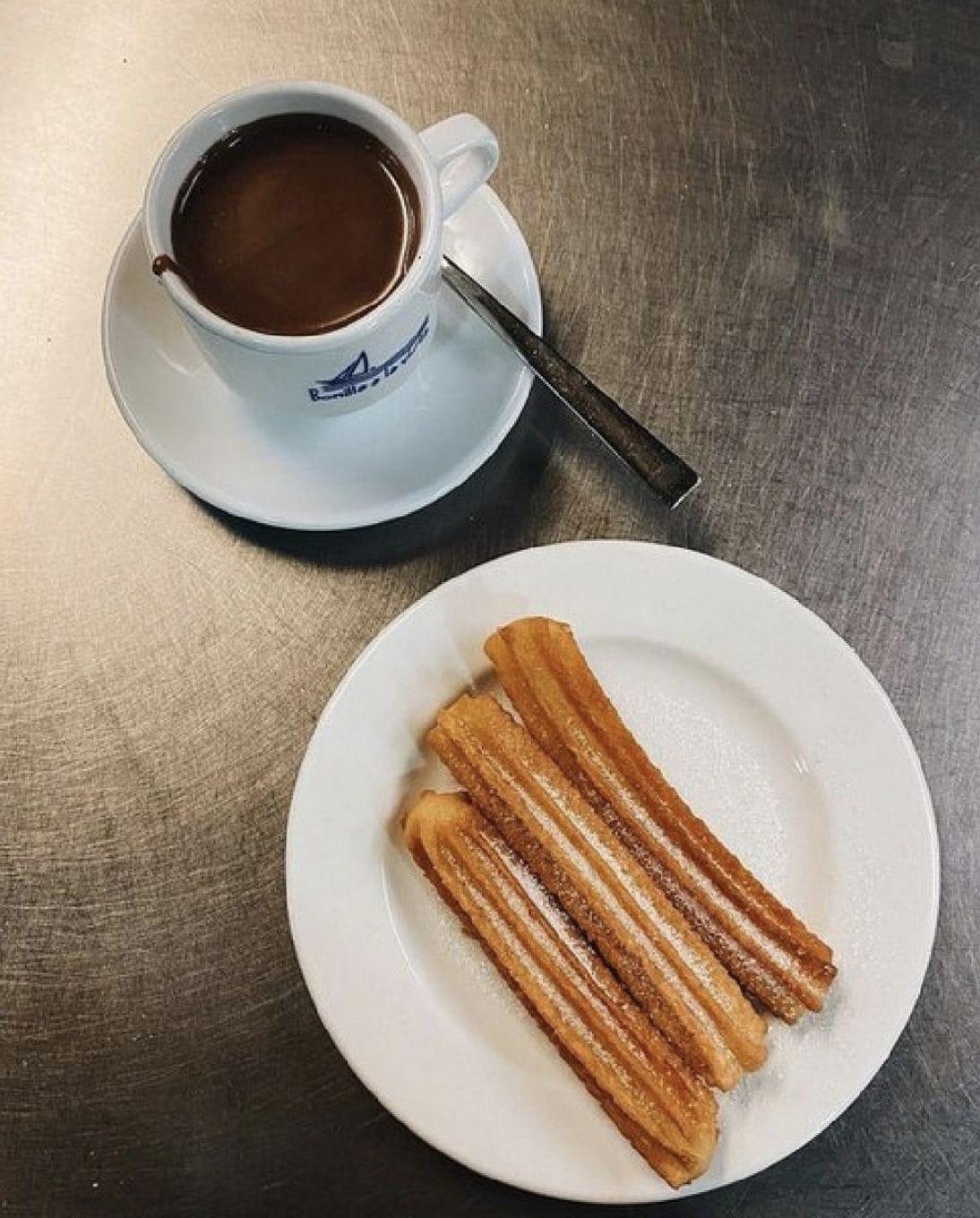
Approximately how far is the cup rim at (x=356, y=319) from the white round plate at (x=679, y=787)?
175mm

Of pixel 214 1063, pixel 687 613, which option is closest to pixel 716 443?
pixel 687 613

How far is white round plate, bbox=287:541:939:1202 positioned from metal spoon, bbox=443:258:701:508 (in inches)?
1.7

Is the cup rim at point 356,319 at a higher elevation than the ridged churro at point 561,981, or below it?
higher

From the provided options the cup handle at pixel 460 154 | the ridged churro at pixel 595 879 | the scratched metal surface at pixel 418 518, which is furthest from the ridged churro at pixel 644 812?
the cup handle at pixel 460 154

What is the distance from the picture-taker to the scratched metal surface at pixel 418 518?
0.82m

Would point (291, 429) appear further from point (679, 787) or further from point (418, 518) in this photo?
point (679, 787)

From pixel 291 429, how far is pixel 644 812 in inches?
11.3

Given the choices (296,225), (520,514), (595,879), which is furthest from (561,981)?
(296,225)

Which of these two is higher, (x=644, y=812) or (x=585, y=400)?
(x=585, y=400)

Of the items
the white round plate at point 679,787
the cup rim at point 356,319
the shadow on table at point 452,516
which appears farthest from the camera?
the shadow on table at point 452,516

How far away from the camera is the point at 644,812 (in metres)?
0.77

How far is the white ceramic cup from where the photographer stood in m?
0.65

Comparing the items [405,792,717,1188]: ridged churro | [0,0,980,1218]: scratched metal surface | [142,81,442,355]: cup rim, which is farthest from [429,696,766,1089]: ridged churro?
[142,81,442,355]: cup rim

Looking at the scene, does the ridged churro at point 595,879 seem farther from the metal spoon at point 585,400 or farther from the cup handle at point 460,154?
the cup handle at point 460,154
